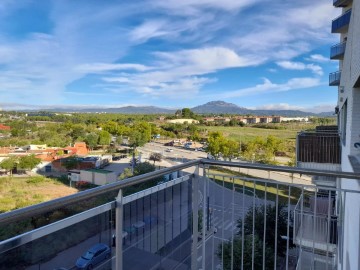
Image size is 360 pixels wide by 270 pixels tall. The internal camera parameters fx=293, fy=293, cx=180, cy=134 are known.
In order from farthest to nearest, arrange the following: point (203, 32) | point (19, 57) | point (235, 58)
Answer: point (19, 57), point (235, 58), point (203, 32)

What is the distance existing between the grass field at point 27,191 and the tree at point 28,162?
1.50 m

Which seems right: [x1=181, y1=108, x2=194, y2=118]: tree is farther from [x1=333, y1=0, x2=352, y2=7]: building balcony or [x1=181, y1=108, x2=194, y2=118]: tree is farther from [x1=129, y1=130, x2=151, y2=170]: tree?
[x1=333, y1=0, x2=352, y2=7]: building balcony

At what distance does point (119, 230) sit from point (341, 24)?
12.7 m

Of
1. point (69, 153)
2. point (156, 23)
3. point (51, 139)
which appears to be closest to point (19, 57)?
point (51, 139)

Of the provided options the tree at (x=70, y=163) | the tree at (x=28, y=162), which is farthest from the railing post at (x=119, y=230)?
the tree at (x=70, y=163)

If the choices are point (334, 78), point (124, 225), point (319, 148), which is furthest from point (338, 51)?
point (124, 225)

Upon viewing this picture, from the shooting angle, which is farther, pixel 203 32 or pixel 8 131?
pixel 8 131

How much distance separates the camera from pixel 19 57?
2662 inches

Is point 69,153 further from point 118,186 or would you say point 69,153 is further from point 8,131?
point 118,186

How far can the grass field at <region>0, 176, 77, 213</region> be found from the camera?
20.2 m

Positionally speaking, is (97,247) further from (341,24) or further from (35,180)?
(35,180)

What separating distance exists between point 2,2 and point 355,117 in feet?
136

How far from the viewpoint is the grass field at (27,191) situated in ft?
66.2

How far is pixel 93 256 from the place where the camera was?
4.61 ft
